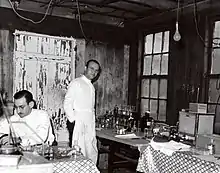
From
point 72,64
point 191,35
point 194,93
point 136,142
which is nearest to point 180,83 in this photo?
point 194,93

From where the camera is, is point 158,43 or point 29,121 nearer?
point 29,121

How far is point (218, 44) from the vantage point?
171 inches

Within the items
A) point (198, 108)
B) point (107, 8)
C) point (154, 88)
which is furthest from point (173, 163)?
point (107, 8)

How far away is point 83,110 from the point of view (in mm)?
4398

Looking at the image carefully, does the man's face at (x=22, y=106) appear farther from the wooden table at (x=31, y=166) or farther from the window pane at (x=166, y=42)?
the window pane at (x=166, y=42)

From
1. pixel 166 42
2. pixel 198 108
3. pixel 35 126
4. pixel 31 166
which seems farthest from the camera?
pixel 166 42

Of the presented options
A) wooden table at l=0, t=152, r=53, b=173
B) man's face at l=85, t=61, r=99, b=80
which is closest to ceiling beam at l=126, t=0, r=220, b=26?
man's face at l=85, t=61, r=99, b=80

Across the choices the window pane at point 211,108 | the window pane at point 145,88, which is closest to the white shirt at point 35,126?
the window pane at point 211,108

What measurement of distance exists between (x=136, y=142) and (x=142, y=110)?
1648 millimetres

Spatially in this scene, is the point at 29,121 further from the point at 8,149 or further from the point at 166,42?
the point at 166,42

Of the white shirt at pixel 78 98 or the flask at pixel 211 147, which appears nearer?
the flask at pixel 211 147

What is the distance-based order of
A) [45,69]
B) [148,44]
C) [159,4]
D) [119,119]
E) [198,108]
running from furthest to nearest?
1. [148,44]
2. [119,119]
3. [45,69]
4. [159,4]
5. [198,108]

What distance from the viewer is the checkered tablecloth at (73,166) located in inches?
97.9

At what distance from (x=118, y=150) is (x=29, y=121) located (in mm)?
1967
